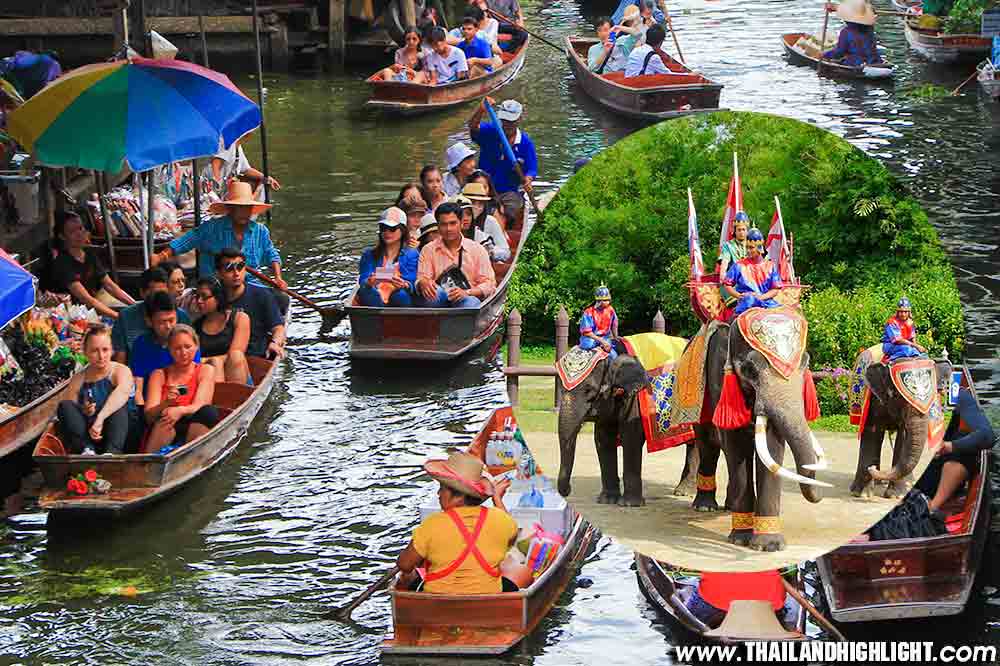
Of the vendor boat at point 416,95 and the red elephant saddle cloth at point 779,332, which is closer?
the red elephant saddle cloth at point 779,332

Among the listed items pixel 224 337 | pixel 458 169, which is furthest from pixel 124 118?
pixel 458 169

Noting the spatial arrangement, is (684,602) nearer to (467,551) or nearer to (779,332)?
(467,551)

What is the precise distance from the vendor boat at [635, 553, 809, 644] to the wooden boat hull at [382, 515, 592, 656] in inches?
22.6

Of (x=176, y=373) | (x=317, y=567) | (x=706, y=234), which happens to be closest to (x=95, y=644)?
(x=317, y=567)

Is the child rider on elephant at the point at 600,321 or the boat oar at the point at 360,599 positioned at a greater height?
the child rider on elephant at the point at 600,321

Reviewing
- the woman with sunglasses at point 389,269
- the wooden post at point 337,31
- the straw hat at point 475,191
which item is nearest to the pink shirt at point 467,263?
the woman with sunglasses at point 389,269

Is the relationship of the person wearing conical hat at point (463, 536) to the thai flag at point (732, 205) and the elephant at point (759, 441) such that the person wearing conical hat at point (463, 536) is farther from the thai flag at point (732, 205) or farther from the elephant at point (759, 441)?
the thai flag at point (732, 205)

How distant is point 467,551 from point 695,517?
347 centimetres

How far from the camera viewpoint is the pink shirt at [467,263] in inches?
456

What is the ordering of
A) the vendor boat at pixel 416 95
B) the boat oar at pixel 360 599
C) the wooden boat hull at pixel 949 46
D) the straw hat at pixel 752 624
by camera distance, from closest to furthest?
the straw hat at pixel 752 624 < the boat oar at pixel 360 599 < the vendor boat at pixel 416 95 < the wooden boat hull at pixel 949 46

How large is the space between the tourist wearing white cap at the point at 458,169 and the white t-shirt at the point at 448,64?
8600 millimetres

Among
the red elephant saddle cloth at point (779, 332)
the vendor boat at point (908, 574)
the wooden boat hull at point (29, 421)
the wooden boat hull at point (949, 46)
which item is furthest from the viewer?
the wooden boat hull at point (949, 46)

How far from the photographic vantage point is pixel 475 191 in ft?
43.0

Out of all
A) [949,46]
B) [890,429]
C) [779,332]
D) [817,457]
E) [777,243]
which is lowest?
[949,46]
